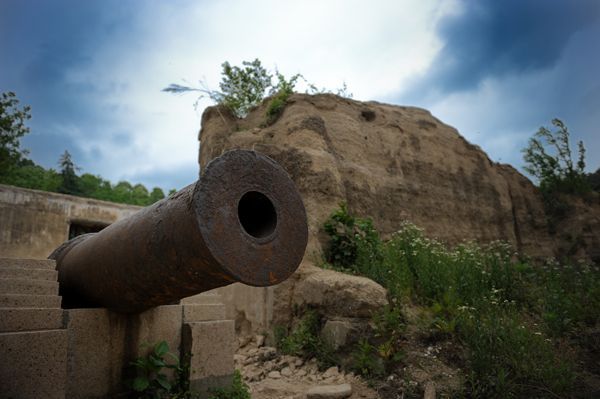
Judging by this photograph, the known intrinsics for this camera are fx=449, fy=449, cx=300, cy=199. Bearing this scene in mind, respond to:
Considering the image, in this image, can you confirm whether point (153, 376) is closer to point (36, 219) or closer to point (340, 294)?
point (340, 294)

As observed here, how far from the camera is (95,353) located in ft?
9.73

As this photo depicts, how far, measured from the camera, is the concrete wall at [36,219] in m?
11.2

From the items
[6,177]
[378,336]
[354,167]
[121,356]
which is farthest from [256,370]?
[6,177]

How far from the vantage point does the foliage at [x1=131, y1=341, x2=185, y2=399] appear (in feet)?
9.97

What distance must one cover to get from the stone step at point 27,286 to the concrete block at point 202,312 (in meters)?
1.01

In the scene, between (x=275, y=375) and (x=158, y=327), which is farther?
(x=275, y=375)

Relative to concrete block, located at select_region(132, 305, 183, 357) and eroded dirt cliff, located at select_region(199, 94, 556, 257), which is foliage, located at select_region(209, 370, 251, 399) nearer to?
concrete block, located at select_region(132, 305, 183, 357)

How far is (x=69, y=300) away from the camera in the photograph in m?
3.32

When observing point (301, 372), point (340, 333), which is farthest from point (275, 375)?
point (340, 333)

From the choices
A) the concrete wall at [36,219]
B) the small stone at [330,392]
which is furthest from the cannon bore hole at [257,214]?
the concrete wall at [36,219]

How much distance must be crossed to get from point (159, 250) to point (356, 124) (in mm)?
7146

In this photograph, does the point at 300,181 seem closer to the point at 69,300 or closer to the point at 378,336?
the point at 378,336

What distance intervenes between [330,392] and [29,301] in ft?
8.40

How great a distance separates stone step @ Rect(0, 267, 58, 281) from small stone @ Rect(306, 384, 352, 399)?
236 cm
